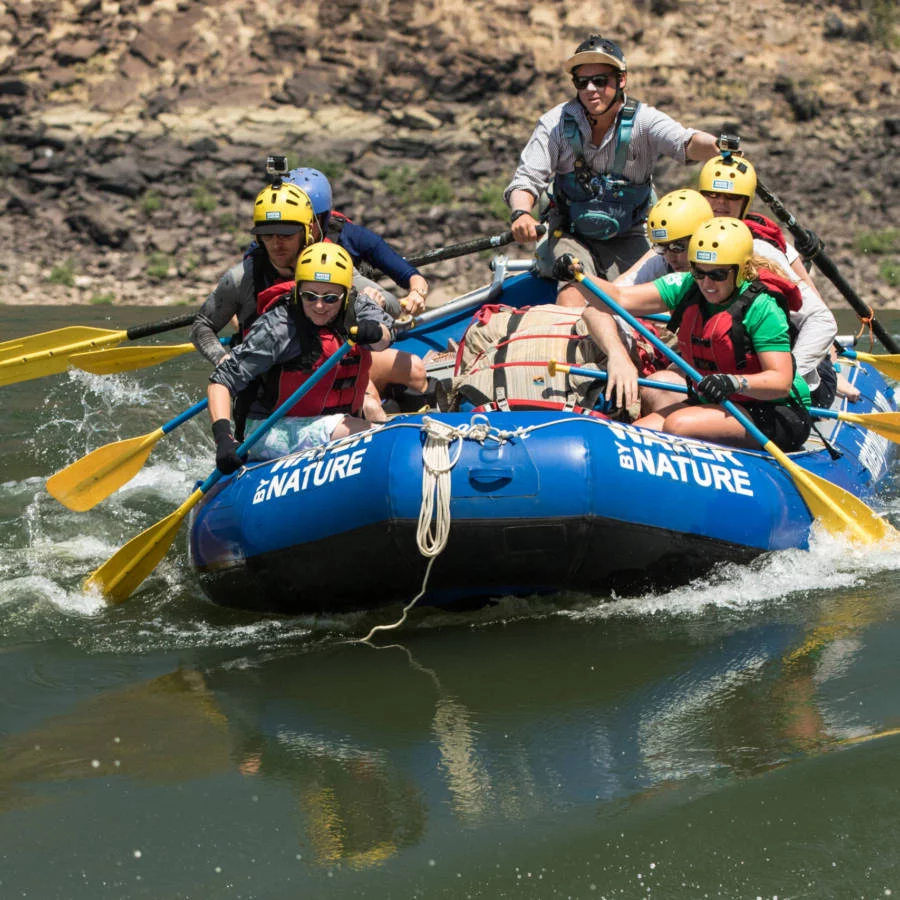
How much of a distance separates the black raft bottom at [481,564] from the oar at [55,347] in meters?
2.30

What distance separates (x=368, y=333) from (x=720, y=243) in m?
1.44

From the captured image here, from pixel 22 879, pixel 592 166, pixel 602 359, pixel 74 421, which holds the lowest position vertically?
pixel 74 421

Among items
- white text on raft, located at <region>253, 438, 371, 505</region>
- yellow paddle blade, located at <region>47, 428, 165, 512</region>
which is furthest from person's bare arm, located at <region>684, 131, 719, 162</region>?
yellow paddle blade, located at <region>47, 428, 165, 512</region>

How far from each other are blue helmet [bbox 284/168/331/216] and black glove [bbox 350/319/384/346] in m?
1.62

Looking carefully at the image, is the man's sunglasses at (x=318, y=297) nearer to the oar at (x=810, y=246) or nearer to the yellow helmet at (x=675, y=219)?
the yellow helmet at (x=675, y=219)

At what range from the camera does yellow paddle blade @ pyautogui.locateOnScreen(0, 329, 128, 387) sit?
25.8 ft

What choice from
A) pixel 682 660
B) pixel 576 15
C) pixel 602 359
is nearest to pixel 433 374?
pixel 602 359

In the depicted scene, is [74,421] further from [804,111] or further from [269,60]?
[804,111]

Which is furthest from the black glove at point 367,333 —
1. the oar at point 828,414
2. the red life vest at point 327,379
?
the oar at point 828,414

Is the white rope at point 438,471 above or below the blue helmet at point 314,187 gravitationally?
below

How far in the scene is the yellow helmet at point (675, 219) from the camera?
622cm

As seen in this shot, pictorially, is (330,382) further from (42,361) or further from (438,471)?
(42,361)

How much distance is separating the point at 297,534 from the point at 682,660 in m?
1.54

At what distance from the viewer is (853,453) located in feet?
23.2
